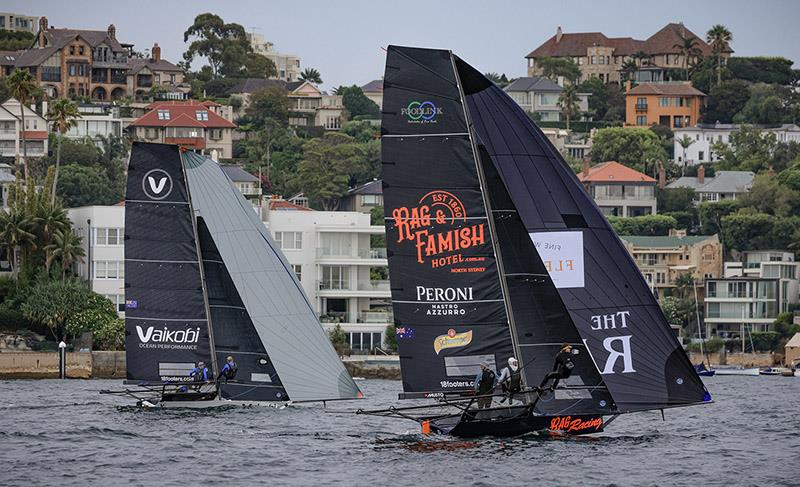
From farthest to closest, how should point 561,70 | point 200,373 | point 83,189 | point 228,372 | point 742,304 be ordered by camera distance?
point 561,70, point 83,189, point 742,304, point 200,373, point 228,372

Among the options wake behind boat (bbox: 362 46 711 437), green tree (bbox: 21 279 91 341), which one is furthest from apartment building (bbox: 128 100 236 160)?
wake behind boat (bbox: 362 46 711 437)

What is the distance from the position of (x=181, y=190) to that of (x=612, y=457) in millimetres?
13017

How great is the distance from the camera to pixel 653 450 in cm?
3128

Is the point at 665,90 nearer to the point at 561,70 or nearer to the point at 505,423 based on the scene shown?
the point at 561,70

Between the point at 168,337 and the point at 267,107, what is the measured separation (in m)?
108

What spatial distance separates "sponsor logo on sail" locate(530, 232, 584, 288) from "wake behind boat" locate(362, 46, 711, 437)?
23 mm

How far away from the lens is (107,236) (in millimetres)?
70250

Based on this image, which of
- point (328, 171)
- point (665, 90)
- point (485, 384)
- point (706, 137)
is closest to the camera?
point (485, 384)

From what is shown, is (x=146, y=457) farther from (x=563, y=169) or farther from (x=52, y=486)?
(x=563, y=169)

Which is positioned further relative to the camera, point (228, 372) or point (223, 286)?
point (223, 286)

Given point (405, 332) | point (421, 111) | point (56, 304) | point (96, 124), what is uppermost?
point (96, 124)

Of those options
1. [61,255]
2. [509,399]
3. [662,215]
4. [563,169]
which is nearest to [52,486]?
[509,399]

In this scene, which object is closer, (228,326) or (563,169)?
(563,169)

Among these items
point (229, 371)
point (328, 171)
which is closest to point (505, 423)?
point (229, 371)
